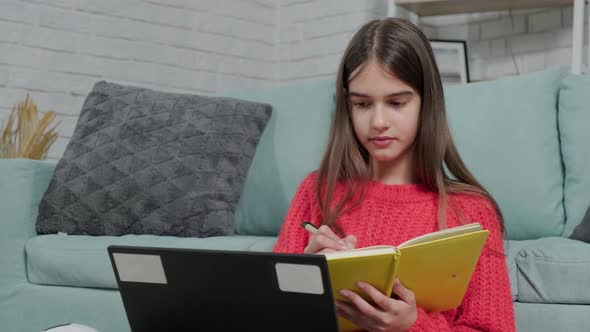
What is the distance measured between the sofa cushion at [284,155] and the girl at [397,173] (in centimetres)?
76

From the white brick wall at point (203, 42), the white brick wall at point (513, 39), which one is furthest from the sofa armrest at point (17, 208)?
the white brick wall at point (513, 39)

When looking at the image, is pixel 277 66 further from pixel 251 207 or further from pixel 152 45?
pixel 251 207

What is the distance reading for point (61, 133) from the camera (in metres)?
2.95

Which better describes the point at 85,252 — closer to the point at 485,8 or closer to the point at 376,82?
the point at 376,82

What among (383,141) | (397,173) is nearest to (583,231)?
(397,173)

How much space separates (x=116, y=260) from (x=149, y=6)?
91.7 inches

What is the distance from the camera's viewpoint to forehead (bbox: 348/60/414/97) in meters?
1.22

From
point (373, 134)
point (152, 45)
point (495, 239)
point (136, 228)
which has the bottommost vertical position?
point (136, 228)

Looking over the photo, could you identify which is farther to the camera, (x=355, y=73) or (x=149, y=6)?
(x=149, y=6)

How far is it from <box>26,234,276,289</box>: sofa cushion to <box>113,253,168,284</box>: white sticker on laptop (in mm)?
774

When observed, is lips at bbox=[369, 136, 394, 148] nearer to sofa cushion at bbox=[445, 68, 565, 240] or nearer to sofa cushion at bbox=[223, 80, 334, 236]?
sofa cushion at bbox=[445, 68, 565, 240]

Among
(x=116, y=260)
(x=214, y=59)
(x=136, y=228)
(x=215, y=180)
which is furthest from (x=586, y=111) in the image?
(x=214, y=59)

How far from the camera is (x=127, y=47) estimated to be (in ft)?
10.3

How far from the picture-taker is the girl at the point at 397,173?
1.18 meters
